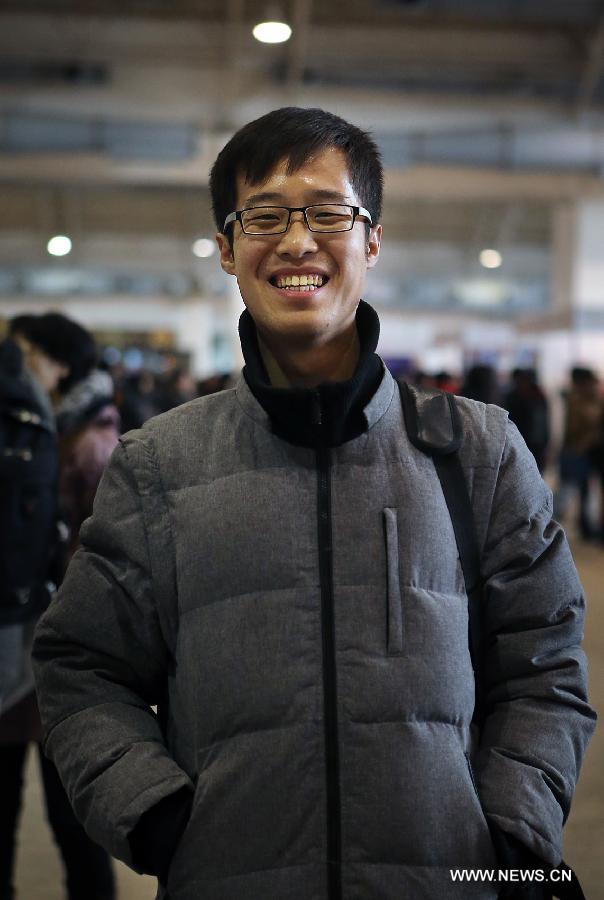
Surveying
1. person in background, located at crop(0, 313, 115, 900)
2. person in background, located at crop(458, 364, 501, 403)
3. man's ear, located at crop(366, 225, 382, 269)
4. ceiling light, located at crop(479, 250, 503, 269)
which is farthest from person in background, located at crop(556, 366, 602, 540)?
ceiling light, located at crop(479, 250, 503, 269)

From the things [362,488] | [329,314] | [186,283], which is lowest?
[362,488]

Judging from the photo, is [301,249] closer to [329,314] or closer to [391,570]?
[329,314]

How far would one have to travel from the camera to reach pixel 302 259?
1.35 metres

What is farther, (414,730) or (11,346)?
(11,346)

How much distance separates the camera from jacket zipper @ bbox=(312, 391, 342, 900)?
3.97 feet

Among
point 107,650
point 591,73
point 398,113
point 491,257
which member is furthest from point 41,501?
point 491,257

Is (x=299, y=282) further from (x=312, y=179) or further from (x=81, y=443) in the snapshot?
(x=81, y=443)

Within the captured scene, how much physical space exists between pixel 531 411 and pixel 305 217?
7.77m

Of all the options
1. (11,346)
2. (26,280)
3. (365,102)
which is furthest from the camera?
(26,280)

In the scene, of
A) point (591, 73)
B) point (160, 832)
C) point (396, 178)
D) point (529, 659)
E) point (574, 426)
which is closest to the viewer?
point (160, 832)

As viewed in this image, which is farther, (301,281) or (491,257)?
(491,257)

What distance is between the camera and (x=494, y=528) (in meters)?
1.37

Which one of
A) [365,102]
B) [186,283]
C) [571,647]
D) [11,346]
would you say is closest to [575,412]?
[365,102]

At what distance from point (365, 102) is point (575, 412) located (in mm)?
4307
